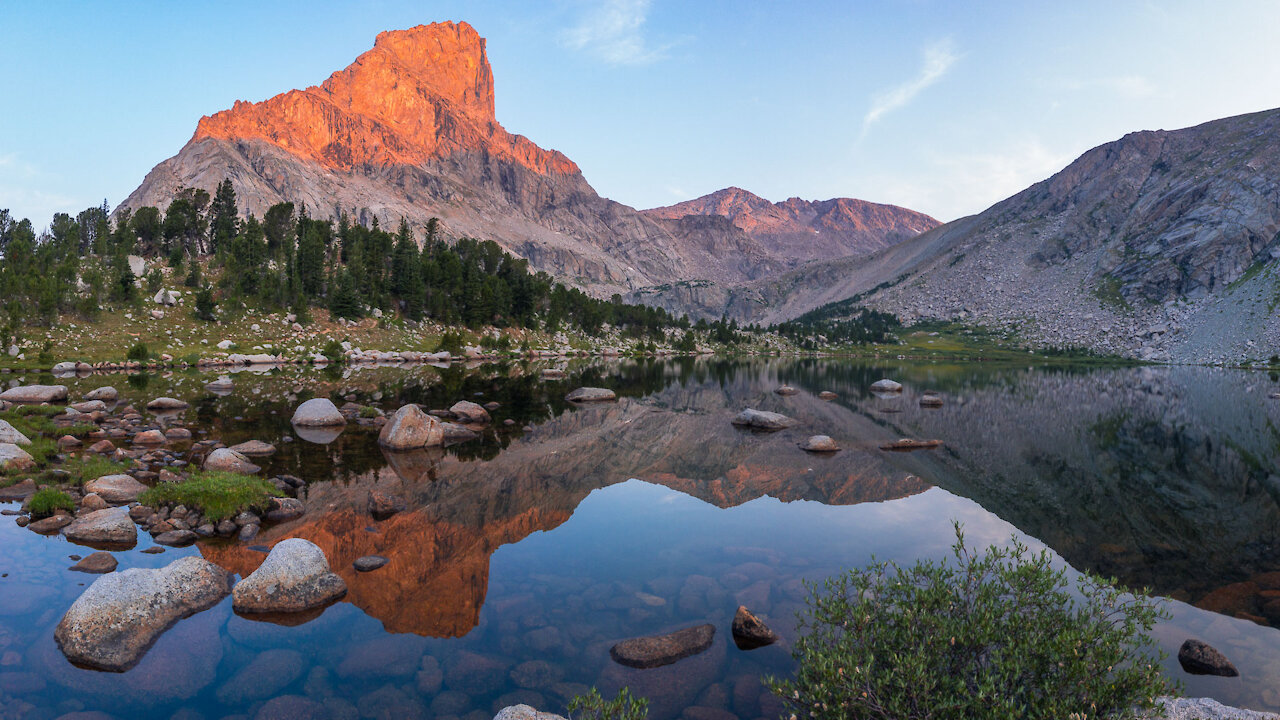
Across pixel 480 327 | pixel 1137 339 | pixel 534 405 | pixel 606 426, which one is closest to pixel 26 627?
pixel 606 426

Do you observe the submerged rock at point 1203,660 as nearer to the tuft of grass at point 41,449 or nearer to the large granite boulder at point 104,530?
the large granite boulder at point 104,530

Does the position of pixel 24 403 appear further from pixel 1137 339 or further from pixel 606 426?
pixel 1137 339

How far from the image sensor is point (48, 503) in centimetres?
1659

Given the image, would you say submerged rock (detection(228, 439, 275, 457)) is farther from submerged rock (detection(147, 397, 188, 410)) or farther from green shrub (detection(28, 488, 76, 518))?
submerged rock (detection(147, 397, 188, 410))

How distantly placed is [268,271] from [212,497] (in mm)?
102904

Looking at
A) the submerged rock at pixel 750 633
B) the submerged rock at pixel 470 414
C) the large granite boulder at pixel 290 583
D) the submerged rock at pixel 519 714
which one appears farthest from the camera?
the submerged rock at pixel 470 414

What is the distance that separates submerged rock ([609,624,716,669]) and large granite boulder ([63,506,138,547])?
14.1 meters

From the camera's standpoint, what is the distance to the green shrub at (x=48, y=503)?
54.0 ft

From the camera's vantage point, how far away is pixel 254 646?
35.5ft

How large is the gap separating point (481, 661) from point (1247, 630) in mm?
16249

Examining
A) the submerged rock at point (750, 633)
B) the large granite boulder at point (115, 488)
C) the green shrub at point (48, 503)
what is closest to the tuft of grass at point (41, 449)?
the large granite boulder at point (115, 488)

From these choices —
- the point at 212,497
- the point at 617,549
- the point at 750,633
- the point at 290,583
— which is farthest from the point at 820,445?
the point at 212,497

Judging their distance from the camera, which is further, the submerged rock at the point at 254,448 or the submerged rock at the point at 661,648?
the submerged rock at the point at 254,448

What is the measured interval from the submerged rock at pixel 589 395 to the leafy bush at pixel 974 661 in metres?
41.5
